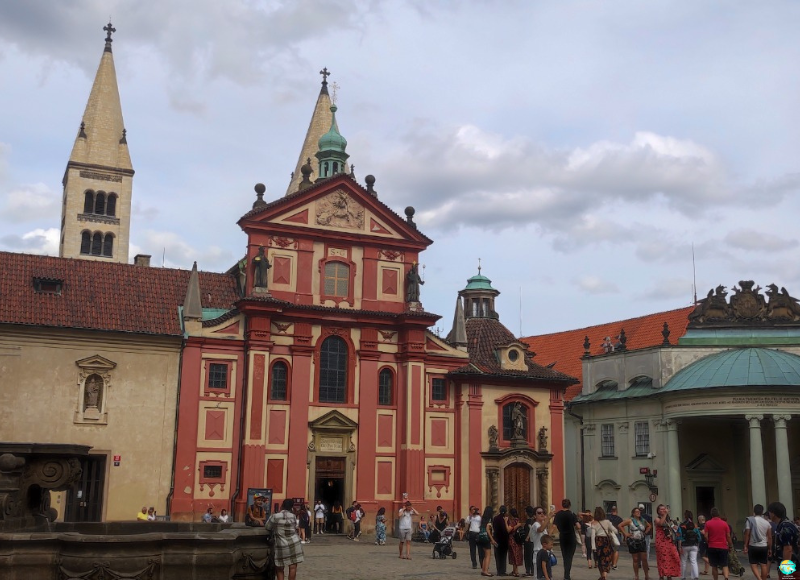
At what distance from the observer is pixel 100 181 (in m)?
76.1

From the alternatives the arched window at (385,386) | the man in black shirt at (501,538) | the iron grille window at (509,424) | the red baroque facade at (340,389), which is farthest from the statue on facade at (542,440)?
the man in black shirt at (501,538)

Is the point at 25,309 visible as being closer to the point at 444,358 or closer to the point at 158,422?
the point at 158,422

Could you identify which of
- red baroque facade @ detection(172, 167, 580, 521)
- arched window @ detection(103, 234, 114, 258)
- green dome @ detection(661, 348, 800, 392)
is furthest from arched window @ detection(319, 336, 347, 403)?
arched window @ detection(103, 234, 114, 258)

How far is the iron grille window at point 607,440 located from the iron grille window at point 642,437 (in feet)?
6.14

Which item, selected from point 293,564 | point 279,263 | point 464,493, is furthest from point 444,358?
point 293,564

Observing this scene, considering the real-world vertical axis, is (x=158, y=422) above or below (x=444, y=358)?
below

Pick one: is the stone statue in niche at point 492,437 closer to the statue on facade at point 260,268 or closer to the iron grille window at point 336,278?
the iron grille window at point 336,278

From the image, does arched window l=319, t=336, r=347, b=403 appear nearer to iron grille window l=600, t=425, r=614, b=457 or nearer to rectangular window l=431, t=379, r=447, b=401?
rectangular window l=431, t=379, r=447, b=401

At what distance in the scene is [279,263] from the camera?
40.5 metres

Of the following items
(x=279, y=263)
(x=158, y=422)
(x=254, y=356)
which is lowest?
(x=158, y=422)

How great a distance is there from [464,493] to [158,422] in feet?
46.0

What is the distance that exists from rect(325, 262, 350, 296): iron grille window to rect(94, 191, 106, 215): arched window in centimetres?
4105

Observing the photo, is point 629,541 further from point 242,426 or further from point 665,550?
point 242,426

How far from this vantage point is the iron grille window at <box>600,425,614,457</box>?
4666cm
